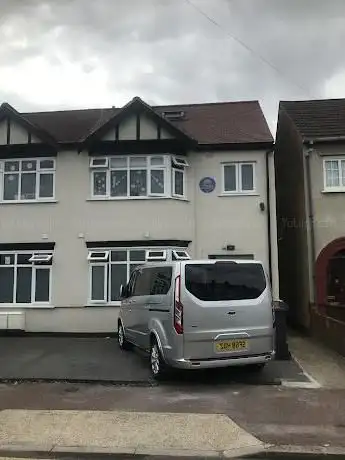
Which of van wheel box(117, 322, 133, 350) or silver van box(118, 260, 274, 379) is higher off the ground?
silver van box(118, 260, 274, 379)

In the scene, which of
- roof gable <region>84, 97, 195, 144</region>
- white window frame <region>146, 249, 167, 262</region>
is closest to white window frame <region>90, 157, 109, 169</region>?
roof gable <region>84, 97, 195, 144</region>

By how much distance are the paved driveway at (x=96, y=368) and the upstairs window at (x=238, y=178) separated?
18.9ft

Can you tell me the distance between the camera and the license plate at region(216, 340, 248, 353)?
790cm

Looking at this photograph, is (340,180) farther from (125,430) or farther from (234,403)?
(125,430)

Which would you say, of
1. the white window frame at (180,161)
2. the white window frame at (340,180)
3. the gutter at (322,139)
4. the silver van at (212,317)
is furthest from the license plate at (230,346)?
the gutter at (322,139)

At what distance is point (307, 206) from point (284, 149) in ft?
15.9

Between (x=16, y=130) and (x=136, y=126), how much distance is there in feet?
12.2

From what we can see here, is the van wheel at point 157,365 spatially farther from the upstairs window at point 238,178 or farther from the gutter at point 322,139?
the gutter at point 322,139

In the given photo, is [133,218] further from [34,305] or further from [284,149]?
[284,149]

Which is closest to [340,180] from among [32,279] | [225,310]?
[225,310]

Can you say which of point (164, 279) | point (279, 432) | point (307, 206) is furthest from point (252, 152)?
point (279, 432)

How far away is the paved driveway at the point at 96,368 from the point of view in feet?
27.8

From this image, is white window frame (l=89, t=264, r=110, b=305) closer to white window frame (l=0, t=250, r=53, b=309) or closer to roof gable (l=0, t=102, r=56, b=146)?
white window frame (l=0, t=250, r=53, b=309)

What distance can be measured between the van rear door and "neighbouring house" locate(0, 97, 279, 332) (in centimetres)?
590
